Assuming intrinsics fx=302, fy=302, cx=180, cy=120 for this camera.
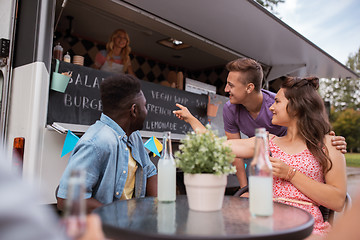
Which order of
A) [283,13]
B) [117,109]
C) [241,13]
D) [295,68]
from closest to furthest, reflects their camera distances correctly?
[117,109]
[241,13]
[295,68]
[283,13]

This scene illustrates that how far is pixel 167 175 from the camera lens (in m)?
1.30

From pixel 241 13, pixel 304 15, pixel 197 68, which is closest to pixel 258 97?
pixel 241 13

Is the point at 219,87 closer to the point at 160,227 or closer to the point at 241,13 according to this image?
the point at 241,13

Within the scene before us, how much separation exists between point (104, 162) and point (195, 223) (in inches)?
29.5

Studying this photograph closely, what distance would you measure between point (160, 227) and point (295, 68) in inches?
174

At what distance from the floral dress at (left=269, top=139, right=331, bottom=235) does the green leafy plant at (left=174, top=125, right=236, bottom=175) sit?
26.3 inches

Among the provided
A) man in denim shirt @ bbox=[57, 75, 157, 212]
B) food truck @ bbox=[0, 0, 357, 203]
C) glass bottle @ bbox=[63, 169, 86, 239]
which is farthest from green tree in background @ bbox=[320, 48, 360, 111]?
glass bottle @ bbox=[63, 169, 86, 239]

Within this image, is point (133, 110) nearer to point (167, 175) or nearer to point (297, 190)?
point (167, 175)

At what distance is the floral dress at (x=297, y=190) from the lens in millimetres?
1582

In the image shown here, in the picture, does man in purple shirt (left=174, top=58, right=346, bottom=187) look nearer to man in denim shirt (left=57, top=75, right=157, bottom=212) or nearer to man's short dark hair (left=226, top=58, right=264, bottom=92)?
man's short dark hair (left=226, top=58, right=264, bottom=92)

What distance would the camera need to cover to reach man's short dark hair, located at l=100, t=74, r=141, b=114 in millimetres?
1701

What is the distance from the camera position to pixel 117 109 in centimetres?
174

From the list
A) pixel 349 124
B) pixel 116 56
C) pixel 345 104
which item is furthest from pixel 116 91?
pixel 345 104

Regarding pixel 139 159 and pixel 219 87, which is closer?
pixel 139 159
